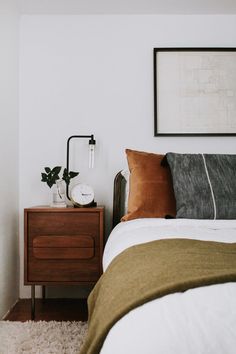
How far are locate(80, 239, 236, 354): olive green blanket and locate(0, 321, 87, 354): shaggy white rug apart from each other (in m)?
0.94

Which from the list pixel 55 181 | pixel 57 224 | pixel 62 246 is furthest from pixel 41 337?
pixel 55 181

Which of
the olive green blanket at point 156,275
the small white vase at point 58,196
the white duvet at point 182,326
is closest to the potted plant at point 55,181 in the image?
the small white vase at point 58,196

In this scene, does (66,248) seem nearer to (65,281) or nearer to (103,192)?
(65,281)

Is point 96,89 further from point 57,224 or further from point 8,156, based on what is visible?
point 57,224

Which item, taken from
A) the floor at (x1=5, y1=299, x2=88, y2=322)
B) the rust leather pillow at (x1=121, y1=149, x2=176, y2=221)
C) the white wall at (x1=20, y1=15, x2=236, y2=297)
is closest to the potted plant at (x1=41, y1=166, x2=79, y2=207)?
the white wall at (x1=20, y1=15, x2=236, y2=297)

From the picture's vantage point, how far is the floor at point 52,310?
7.22 ft

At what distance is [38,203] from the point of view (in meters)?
2.63

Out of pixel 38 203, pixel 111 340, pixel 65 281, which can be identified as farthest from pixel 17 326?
pixel 111 340

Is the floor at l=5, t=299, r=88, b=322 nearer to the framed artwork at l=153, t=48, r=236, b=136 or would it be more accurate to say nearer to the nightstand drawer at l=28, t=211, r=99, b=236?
the nightstand drawer at l=28, t=211, r=99, b=236

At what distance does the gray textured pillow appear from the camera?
189 centimetres

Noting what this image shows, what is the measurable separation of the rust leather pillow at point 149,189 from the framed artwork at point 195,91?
58cm

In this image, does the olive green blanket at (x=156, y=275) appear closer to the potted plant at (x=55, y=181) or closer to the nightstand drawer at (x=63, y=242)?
the nightstand drawer at (x=63, y=242)

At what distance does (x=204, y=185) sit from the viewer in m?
1.95

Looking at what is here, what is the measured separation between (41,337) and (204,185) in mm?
1209
